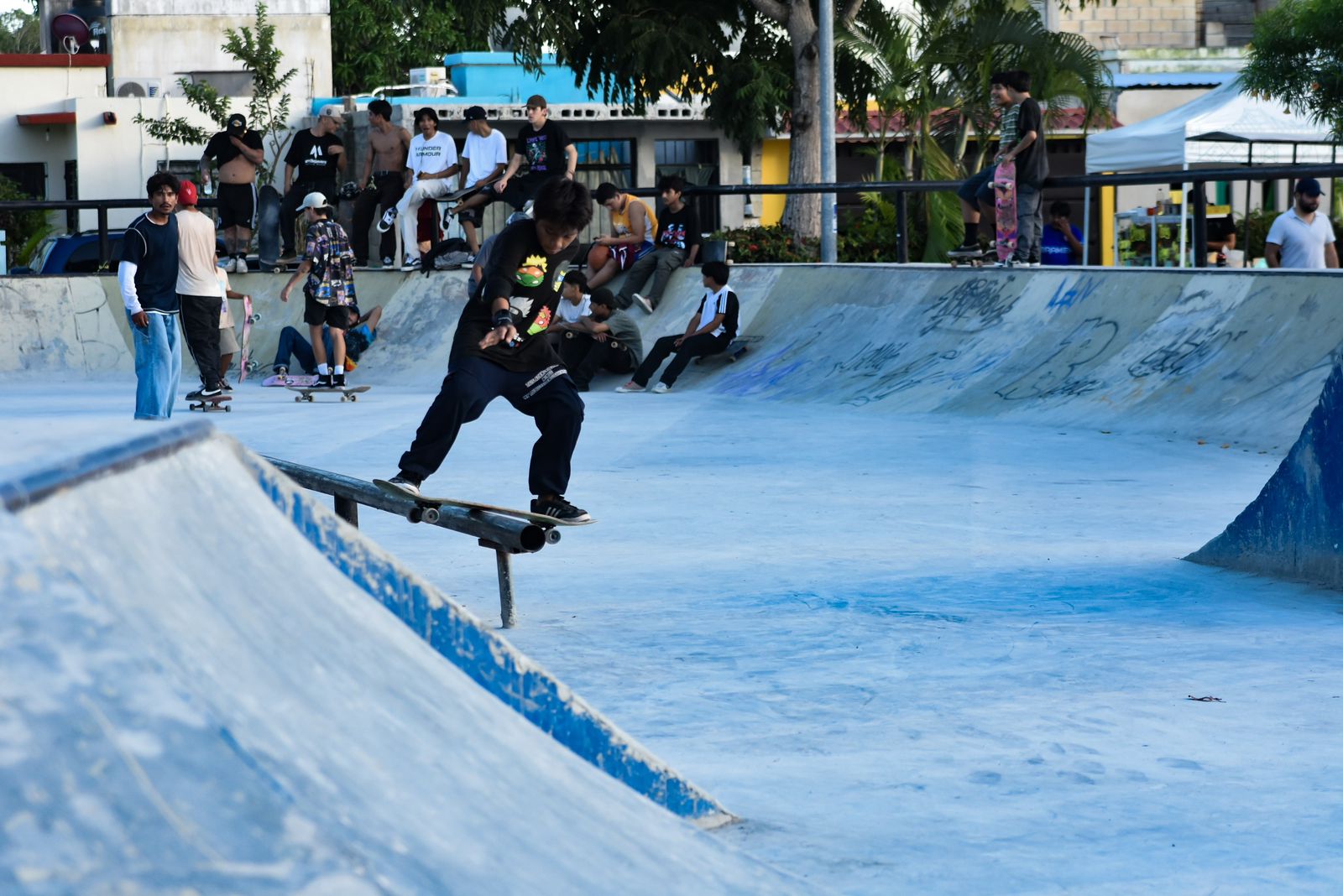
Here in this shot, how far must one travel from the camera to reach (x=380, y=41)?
1574 inches

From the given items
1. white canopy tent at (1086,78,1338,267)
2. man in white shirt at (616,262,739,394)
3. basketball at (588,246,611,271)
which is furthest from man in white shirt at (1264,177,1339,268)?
white canopy tent at (1086,78,1338,267)

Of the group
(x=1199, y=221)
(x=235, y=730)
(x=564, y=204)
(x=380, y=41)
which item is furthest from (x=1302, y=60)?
(x=380, y=41)

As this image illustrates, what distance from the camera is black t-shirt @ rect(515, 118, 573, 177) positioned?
15398 mm

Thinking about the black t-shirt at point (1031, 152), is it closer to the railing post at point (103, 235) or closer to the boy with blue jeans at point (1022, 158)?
the boy with blue jeans at point (1022, 158)

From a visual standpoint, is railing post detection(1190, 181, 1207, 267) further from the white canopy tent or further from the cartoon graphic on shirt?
the white canopy tent

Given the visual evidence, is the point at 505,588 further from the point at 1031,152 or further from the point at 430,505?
the point at 1031,152

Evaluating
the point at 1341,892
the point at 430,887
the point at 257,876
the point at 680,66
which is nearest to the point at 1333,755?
the point at 1341,892

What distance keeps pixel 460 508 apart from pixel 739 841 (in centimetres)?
252

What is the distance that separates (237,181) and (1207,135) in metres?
10.8

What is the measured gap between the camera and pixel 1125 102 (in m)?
31.6

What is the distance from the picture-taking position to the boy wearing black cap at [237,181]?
53.4 ft

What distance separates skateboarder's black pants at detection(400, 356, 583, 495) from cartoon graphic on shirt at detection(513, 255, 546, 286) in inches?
13.7

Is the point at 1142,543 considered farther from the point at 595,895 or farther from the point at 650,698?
the point at 595,895

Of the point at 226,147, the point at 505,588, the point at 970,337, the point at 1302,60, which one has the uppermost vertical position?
the point at 1302,60
